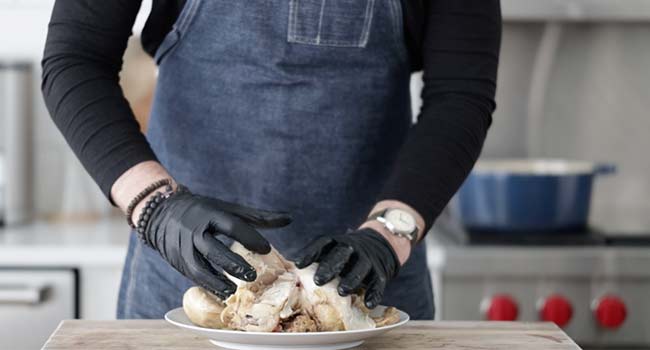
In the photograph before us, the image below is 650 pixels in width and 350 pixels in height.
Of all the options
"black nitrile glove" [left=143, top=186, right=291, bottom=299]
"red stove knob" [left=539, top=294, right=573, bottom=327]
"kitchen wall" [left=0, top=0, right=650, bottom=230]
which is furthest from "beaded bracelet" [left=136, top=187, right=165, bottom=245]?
"kitchen wall" [left=0, top=0, right=650, bottom=230]

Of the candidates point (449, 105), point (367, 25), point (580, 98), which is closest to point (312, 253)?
point (449, 105)

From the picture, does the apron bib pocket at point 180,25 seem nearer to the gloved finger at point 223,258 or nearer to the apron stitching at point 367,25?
the apron stitching at point 367,25

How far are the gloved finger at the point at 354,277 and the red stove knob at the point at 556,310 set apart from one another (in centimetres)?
112

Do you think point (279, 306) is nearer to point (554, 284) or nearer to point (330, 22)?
point (330, 22)

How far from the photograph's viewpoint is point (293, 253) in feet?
4.46

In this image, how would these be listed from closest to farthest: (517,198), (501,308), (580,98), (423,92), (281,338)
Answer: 1. (281,338)
2. (423,92)
3. (501,308)
4. (517,198)
5. (580,98)

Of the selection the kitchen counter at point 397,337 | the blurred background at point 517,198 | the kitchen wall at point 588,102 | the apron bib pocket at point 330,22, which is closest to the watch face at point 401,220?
the kitchen counter at point 397,337

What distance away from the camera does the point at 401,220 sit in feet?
3.66

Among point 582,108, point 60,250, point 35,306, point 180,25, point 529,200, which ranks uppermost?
point 180,25

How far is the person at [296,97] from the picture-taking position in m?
1.23

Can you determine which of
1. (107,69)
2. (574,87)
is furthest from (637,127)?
(107,69)

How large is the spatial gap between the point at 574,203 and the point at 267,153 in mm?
988

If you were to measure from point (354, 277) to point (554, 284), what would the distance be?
3.79 feet

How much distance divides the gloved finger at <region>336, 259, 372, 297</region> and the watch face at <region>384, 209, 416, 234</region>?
0.45 ft
